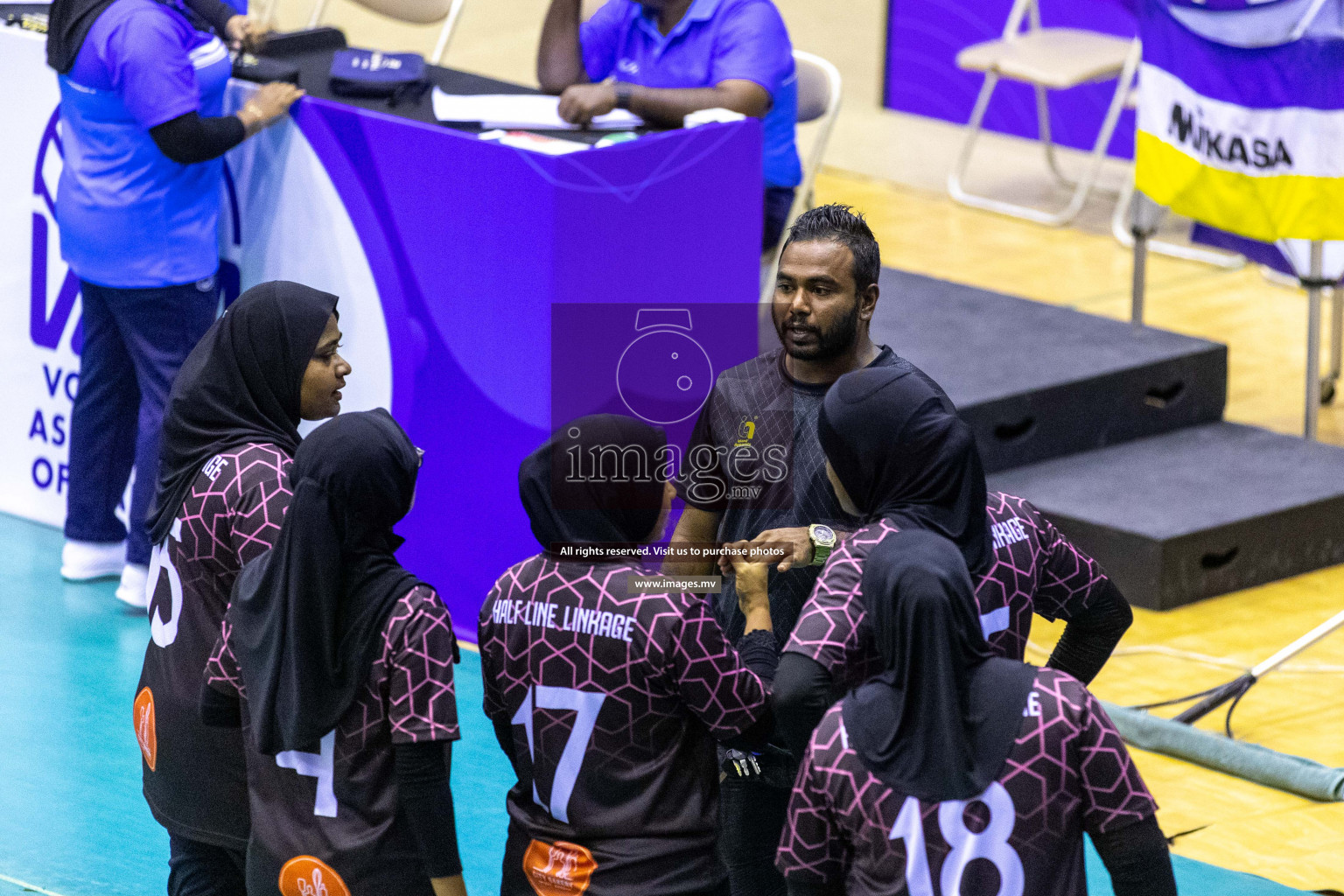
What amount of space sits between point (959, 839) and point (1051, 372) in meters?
4.03

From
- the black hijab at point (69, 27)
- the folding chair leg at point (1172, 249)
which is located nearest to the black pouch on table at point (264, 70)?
the black hijab at point (69, 27)

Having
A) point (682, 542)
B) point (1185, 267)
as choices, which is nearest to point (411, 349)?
point (682, 542)

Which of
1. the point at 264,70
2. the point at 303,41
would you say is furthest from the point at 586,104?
the point at 303,41

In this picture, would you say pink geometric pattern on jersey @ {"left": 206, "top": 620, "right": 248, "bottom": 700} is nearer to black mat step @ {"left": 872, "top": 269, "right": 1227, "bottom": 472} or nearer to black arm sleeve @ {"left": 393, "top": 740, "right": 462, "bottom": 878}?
black arm sleeve @ {"left": 393, "top": 740, "right": 462, "bottom": 878}

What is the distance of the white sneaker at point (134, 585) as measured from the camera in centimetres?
550

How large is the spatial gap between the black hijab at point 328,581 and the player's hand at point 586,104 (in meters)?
2.37

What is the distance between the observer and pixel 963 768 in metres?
2.47

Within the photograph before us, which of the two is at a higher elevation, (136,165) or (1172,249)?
(136,165)

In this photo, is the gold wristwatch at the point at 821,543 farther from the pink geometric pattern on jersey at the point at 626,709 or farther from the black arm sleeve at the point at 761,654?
the pink geometric pattern on jersey at the point at 626,709

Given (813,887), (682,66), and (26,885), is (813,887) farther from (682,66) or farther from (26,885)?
(682,66)

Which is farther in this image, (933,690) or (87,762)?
(87,762)

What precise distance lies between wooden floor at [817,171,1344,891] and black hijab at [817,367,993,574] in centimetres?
185

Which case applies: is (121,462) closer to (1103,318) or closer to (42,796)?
(42,796)

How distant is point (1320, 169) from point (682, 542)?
125 inches
